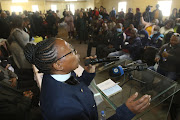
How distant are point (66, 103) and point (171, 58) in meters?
2.48

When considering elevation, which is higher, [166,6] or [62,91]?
[166,6]

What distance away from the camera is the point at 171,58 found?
8.38 feet

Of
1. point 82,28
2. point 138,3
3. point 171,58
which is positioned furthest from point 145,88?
point 138,3

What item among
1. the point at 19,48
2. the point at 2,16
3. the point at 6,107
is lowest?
the point at 6,107

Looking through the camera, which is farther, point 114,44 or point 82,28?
point 82,28

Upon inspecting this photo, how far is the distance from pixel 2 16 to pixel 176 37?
6.40 m

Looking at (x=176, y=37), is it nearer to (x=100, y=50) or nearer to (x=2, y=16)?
(x=100, y=50)

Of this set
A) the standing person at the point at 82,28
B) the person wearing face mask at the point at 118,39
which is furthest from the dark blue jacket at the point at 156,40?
the standing person at the point at 82,28

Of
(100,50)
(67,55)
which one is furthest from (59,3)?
(67,55)

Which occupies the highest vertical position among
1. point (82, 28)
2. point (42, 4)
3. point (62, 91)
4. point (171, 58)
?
point (42, 4)

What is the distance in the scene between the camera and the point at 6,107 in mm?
1351

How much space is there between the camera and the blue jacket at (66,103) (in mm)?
779

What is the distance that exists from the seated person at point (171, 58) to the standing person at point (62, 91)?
2021 millimetres

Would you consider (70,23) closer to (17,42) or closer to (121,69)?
(17,42)
